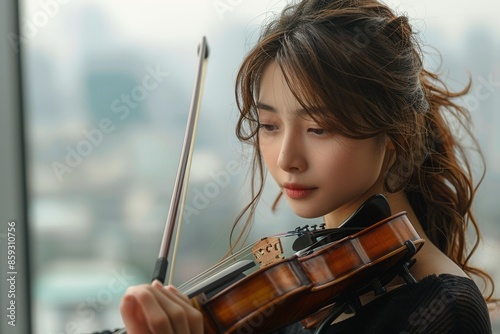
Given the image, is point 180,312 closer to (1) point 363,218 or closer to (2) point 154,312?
(2) point 154,312

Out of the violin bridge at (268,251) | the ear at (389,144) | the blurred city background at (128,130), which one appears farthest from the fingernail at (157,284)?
the blurred city background at (128,130)

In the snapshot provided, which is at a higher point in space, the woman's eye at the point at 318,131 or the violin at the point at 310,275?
the woman's eye at the point at 318,131

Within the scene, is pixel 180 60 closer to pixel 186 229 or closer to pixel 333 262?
pixel 186 229

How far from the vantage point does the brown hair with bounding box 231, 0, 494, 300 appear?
85 cm

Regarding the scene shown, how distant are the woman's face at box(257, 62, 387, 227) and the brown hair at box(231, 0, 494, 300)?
0.7 inches

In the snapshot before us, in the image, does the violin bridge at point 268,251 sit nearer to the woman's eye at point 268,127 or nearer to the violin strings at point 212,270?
the violin strings at point 212,270

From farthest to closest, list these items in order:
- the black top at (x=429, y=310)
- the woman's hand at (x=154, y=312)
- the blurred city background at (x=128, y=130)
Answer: the blurred city background at (x=128, y=130) < the black top at (x=429, y=310) < the woman's hand at (x=154, y=312)

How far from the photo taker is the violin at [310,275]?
0.72 m

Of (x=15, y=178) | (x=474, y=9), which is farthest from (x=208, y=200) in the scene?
(x=474, y=9)

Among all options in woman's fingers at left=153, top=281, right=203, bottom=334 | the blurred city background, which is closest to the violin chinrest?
woman's fingers at left=153, top=281, right=203, bottom=334

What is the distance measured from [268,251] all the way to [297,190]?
0.10 metres

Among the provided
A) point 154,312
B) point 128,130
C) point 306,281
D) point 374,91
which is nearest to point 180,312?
point 154,312

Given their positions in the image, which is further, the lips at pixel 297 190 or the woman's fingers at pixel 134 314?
the lips at pixel 297 190

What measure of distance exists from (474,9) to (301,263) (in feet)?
3.37
